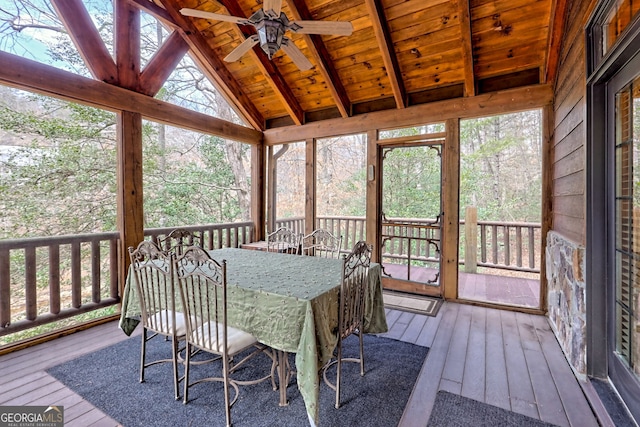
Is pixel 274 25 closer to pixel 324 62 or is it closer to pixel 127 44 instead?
pixel 324 62

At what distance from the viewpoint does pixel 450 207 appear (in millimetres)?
3840

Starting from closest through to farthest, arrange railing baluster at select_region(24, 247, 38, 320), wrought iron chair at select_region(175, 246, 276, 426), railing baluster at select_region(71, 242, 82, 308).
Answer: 1. wrought iron chair at select_region(175, 246, 276, 426)
2. railing baluster at select_region(24, 247, 38, 320)
3. railing baluster at select_region(71, 242, 82, 308)

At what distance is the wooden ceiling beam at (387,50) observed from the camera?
3.13 m

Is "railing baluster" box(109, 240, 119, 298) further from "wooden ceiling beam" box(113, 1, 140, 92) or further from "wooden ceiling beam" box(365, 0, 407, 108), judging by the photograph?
"wooden ceiling beam" box(365, 0, 407, 108)

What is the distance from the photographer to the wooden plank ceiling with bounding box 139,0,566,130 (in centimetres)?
306

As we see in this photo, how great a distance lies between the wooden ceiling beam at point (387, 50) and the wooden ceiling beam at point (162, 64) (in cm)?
251

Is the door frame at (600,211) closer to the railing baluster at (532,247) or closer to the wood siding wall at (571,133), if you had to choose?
the wood siding wall at (571,133)

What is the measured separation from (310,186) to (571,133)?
11.2ft

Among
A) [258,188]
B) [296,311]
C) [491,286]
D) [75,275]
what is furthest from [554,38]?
[75,275]

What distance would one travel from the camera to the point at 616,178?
1.88 m

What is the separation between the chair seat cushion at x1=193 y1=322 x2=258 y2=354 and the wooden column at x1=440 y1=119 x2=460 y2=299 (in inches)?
116

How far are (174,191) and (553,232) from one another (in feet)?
20.3

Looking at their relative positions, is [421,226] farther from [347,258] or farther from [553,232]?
[347,258]

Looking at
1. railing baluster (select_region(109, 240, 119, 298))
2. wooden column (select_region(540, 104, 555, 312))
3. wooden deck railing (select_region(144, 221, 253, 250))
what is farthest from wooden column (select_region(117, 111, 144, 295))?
wooden column (select_region(540, 104, 555, 312))
